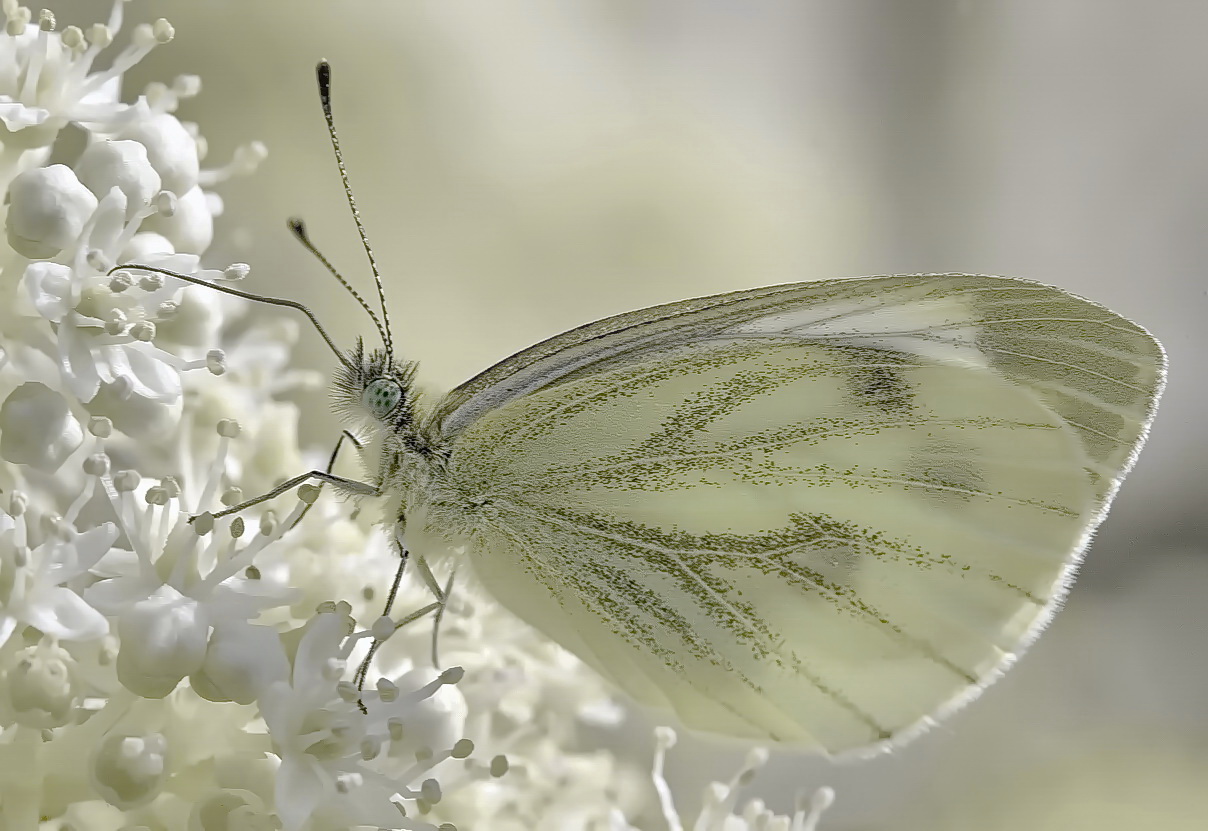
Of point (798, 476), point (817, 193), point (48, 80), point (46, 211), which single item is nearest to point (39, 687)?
point (46, 211)

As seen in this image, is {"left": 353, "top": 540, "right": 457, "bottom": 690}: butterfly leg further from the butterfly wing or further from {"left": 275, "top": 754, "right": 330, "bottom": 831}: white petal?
{"left": 275, "top": 754, "right": 330, "bottom": 831}: white petal

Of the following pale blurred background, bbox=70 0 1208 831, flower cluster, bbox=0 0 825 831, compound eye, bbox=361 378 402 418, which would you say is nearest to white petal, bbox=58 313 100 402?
flower cluster, bbox=0 0 825 831

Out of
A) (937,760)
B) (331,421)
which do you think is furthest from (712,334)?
(937,760)

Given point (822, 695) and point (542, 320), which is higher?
point (542, 320)

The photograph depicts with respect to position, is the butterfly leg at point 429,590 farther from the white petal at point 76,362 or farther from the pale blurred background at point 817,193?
the pale blurred background at point 817,193

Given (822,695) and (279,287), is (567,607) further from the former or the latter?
(279,287)

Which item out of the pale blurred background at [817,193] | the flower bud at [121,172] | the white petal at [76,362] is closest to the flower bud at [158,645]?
the white petal at [76,362]
